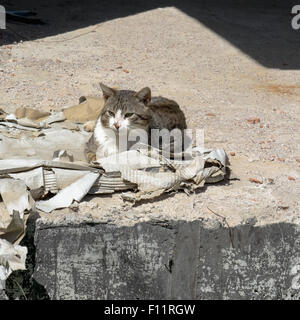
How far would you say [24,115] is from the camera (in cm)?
541

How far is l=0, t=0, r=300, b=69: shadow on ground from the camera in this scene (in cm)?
842

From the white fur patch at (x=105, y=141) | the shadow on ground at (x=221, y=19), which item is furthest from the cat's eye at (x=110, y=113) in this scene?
the shadow on ground at (x=221, y=19)

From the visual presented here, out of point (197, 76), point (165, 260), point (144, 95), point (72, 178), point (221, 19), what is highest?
point (221, 19)

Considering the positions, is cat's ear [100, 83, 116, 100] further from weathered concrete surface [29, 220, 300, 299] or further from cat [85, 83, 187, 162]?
weathered concrete surface [29, 220, 300, 299]

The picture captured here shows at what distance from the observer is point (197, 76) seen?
23.7ft

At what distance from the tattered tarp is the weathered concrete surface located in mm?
211

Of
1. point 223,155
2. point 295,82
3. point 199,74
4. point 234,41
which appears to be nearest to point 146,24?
point 234,41

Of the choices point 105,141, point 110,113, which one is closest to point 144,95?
point 110,113

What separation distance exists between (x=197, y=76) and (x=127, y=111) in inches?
109

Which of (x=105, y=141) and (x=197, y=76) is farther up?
(x=197, y=76)

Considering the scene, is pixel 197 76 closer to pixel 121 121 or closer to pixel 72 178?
pixel 121 121

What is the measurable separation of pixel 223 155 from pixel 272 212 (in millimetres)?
630

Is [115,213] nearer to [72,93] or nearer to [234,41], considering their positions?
[72,93]

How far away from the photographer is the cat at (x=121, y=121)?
458cm
